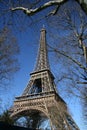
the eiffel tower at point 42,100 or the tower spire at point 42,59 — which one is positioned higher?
the tower spire at point 42,59

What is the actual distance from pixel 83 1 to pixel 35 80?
48.4 meters

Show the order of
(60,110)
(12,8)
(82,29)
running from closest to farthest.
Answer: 1. (12,8)
2. (82,29)
3. (60,110)

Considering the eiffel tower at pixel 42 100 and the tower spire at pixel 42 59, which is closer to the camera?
the eiffel tower at pixel 42 100

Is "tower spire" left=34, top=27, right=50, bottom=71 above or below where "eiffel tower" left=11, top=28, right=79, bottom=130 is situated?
above

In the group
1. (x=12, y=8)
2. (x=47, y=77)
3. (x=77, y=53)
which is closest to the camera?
(x=12, y=8)

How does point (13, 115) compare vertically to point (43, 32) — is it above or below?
below

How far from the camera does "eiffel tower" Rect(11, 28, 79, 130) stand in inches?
1644

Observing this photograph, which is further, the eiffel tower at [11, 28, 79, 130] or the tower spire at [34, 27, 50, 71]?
the tower spire at [34, 27, 50, 71]

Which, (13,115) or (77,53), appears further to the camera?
(13,115)

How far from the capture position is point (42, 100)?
4756 cm

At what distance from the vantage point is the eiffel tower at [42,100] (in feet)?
137

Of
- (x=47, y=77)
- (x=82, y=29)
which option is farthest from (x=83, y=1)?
(x=47, y=77)

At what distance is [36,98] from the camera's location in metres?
48.8

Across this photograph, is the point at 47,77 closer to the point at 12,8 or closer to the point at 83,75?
the point at 83,75
